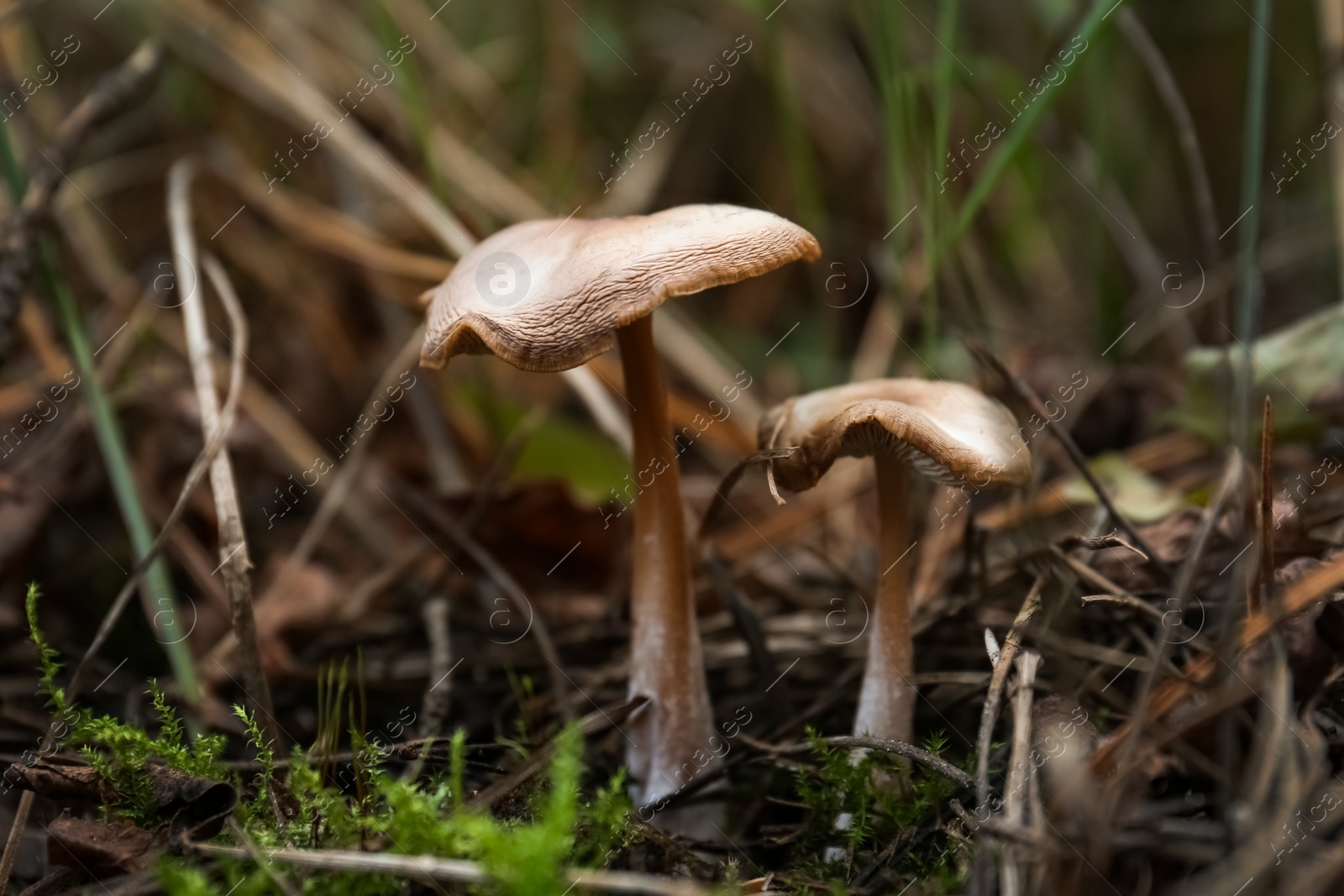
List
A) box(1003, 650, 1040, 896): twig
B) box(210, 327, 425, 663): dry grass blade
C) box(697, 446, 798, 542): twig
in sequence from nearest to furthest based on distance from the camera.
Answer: box(1003, 650, 1040, 896): twig → box(697, 446, 798, 542): twig → box(210, 327, 425, 663): dry grass blade

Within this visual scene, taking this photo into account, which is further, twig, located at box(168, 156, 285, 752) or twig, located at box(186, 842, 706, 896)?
twig, located at box(168, 156, 285, 752)

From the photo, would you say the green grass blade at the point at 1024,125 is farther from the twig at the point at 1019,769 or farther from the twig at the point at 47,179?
the twig at the point at 47,179

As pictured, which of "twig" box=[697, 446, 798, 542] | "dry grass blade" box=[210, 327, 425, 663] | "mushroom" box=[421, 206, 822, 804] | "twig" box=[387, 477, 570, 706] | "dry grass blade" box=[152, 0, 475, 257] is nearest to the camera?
"mushroom" box=[421, 206, 822, 804]

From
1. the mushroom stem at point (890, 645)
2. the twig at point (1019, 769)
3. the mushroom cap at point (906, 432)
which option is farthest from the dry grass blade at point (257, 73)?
the twig at point (1019, 769)

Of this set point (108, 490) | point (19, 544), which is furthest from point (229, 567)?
point (108, 490)

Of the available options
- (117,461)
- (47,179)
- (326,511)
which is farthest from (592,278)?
(47,179)

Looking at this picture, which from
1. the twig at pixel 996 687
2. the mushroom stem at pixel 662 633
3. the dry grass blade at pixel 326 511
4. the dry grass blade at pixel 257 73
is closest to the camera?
the twig at pixel 996 687

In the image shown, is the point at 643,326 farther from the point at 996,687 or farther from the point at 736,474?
the point at 996,687

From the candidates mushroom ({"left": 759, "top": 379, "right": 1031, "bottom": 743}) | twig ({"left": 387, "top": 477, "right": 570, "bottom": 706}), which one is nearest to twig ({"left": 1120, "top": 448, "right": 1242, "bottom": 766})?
mushroom ({"left": 759, "top": 379, "right": 1031, "bottom": 743})

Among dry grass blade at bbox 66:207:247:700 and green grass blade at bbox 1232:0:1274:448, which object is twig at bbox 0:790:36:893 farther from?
green grass blade at bbox 1232:0:1274:448
